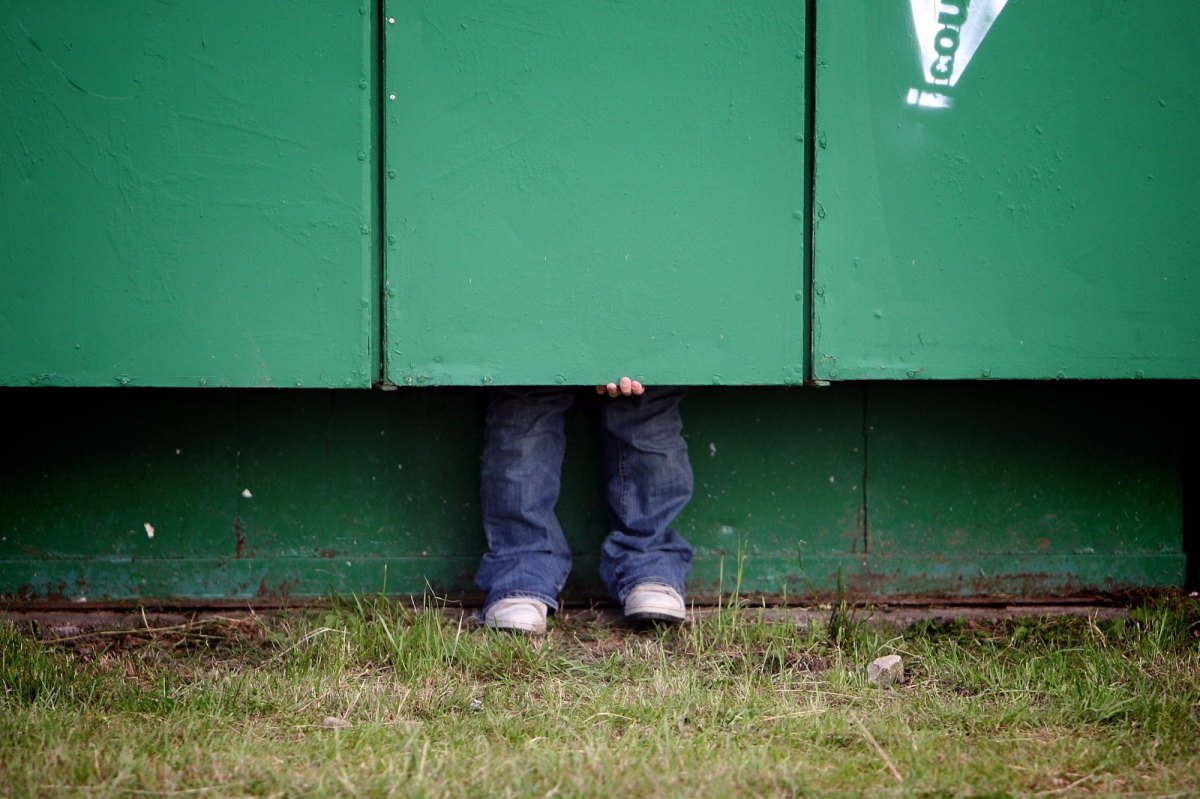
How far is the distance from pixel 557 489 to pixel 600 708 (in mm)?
822

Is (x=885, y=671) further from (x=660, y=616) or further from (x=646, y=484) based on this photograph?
(x=646, y=484)

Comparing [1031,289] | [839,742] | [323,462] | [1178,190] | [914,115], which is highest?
[914,115]

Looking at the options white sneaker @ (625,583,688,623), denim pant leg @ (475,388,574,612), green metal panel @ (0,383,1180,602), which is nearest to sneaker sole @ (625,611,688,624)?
white sneaker @ (625,583,688,623)

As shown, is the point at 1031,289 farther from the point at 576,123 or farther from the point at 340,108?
the point at 340,108

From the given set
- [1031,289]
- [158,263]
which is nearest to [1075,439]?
[1031,289]

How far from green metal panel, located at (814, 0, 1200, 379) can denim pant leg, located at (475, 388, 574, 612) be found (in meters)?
0.80

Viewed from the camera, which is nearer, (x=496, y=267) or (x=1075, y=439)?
(x=496, y=267)

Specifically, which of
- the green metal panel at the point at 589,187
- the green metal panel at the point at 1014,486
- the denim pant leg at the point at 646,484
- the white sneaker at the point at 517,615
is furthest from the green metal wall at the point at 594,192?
the white sneaker at the point at 517,615

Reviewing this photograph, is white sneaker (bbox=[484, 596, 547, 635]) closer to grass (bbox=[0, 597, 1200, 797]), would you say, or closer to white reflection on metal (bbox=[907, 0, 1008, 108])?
grass (bbox=[0, 597, 1200, 797])

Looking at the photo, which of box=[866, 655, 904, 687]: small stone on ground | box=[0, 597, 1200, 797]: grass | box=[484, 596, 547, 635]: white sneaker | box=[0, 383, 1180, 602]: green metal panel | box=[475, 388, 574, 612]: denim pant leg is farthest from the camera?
box=[0, 383, 1180, 602]: green metal panel

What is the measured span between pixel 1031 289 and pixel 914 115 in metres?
0.53

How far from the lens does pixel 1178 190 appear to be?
2553 mm

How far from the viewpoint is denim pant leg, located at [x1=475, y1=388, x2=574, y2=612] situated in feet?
9.08

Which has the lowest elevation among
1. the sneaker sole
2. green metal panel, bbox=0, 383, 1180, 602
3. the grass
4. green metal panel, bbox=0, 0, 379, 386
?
the grass
